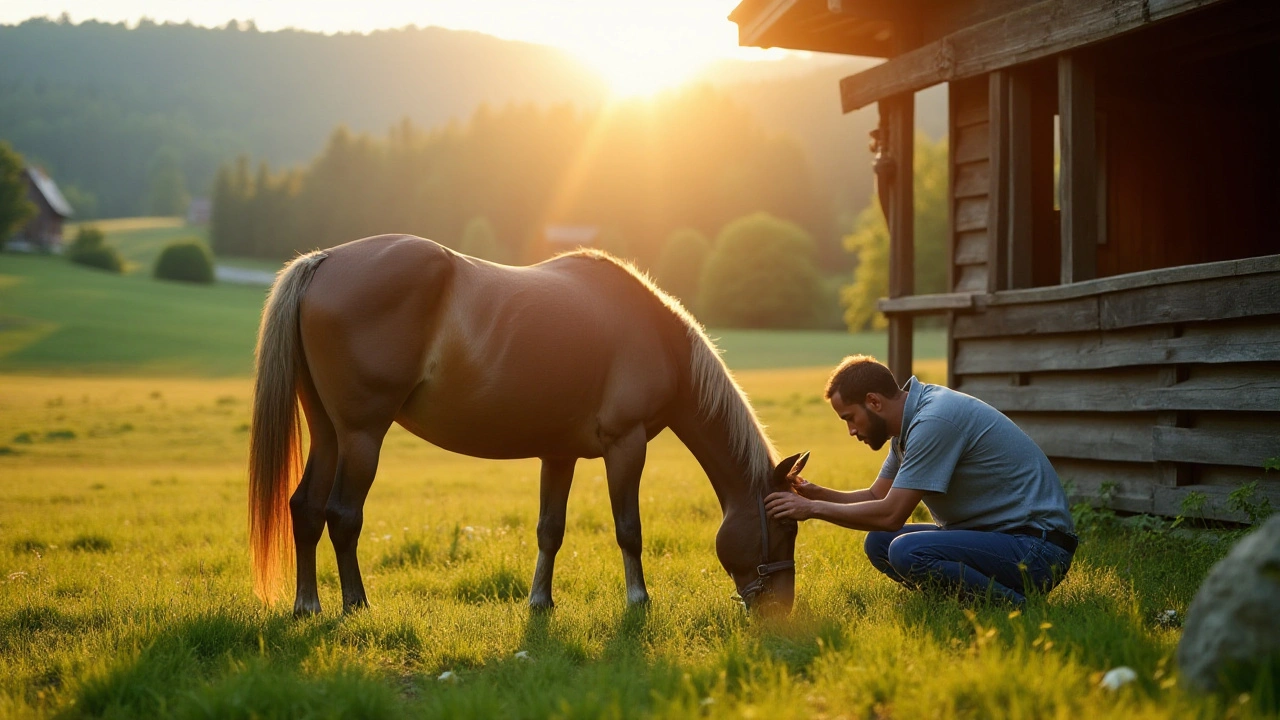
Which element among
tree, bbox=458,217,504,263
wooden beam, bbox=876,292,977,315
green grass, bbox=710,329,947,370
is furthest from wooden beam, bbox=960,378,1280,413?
tree, bbox=458,217,504,263

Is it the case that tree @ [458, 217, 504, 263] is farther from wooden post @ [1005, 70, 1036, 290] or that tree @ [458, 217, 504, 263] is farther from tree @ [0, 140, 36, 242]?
wooden post @ [1005, 70, 1036, 290]

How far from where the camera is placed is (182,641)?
4.05m

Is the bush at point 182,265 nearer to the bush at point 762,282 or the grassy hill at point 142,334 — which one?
the grassy hill at point 142,334

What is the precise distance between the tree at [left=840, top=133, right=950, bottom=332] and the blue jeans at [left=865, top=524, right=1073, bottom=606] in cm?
3622

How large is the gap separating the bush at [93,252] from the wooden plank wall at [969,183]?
Result: 6398cm

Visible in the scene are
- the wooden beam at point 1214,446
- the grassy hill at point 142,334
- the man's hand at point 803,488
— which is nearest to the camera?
the man's hand at point 803,488

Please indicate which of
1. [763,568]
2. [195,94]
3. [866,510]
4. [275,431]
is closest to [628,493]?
[763,568]

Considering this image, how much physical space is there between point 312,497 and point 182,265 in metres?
63.3

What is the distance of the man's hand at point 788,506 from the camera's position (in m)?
4.78

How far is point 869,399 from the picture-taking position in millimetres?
4633

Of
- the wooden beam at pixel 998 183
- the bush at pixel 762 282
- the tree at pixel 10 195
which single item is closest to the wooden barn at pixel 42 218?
the tree at pixel 10 195

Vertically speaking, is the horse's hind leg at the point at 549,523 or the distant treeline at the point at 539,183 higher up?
the distant treeline at the point at 539,183

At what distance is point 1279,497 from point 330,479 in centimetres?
556

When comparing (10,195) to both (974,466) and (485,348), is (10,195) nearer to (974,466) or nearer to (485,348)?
(485,348)
